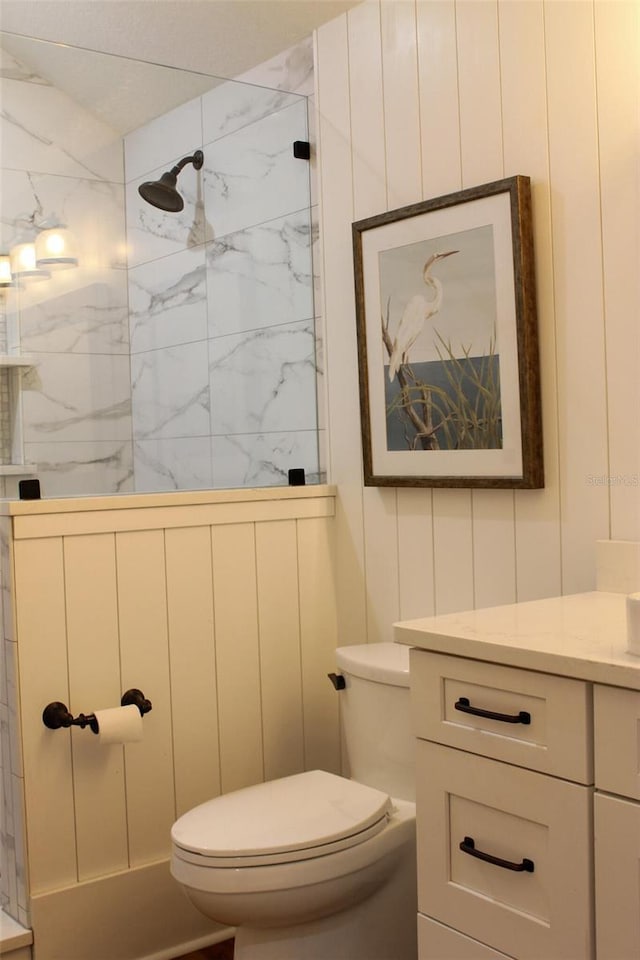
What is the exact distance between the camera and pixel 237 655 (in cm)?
246

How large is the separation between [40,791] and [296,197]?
158 cm

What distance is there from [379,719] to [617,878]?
2.87 feet

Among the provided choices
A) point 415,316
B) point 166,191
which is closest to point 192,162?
point 166,191

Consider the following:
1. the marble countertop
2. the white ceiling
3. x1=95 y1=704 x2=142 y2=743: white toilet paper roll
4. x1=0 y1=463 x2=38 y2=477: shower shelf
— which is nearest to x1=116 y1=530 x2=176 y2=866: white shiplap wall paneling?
x1=95 y1=704 x2=142 y2=743: white toilet paper roll

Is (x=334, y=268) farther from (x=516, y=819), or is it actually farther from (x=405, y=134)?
(x=516, y=819)

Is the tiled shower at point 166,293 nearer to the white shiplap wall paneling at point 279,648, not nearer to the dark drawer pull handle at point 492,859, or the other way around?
the white shiplap wall paneling at point 279,648

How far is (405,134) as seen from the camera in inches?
93.9

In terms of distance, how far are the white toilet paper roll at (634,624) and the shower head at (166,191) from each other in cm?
155

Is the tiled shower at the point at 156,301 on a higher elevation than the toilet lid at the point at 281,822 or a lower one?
higher

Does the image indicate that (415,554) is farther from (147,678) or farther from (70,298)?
A: (70,298)

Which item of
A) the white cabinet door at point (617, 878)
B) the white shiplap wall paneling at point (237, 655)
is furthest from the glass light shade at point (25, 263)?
the white cabinet door at point (617, 878)

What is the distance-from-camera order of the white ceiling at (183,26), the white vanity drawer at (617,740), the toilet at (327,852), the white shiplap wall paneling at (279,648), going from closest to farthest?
the white vanity drawer at (617,740), the toilet at (327,852), the white shiplap wall paneling at (279,648), the white ceiling at (183,26)

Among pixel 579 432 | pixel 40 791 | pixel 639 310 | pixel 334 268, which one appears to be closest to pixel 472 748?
pixel 579 432

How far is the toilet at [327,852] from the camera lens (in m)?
Answer: 1.84
